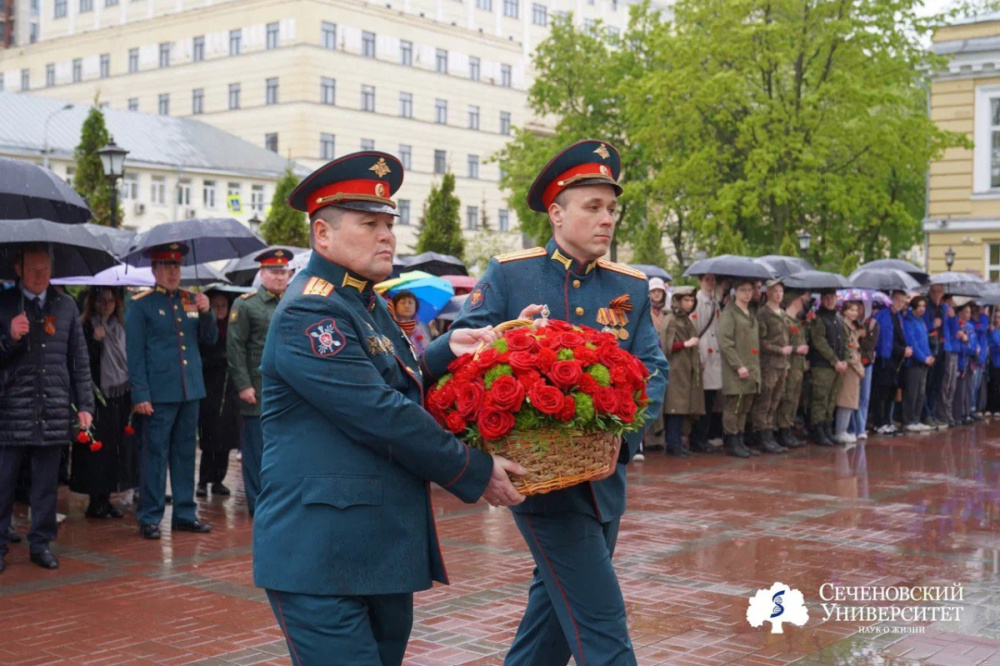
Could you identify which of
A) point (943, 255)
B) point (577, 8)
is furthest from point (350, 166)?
point (577, 8)

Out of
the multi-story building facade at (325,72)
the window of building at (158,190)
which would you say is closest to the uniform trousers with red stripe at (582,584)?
the window of building at (158,190)

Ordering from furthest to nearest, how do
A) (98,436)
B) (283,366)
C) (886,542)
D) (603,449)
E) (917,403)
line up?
1. (917,403)
2. (98,436)
3. (886,542)
4. (603,449)
5. (283,366)

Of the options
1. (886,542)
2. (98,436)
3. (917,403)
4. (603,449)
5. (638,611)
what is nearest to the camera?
(603,449)

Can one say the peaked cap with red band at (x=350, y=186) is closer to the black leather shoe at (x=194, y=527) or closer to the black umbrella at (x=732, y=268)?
the black leather shoe at (x=194, y=527)

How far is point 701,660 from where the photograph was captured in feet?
19.5

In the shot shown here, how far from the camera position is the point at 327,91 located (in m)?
64.0

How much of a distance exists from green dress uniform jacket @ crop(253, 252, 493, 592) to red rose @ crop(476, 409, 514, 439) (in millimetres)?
86

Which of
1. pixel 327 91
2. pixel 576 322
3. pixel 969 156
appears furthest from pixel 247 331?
pixel 327 91

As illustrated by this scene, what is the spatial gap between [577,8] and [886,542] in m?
74.1

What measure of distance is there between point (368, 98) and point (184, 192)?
14089 mm

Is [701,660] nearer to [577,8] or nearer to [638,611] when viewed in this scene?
[638,611]

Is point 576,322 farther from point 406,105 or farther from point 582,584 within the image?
point 406,105

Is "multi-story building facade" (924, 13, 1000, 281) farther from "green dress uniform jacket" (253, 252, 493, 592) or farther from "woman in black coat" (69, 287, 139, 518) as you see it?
"green dress uniform jacket" (253, 252, 493, 592)

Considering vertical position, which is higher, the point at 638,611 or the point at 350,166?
the point at 350,166
